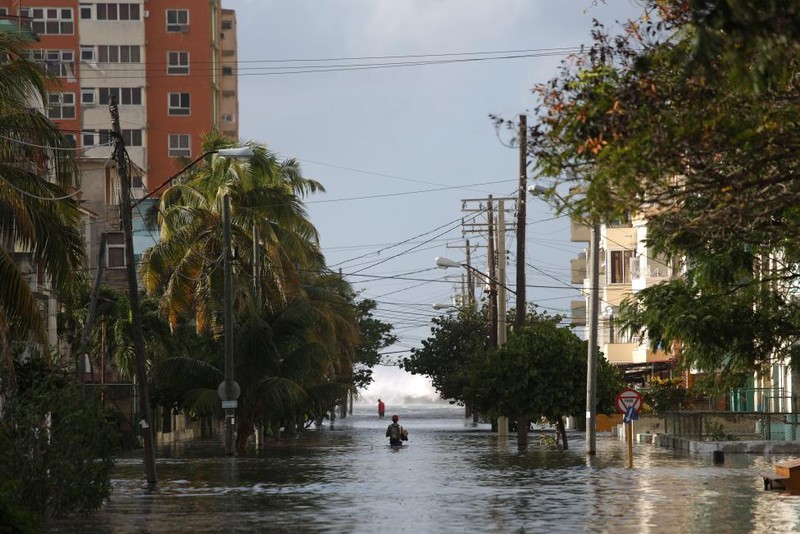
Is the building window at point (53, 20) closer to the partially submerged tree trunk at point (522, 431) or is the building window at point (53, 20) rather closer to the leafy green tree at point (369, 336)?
the leafy green tree at point (369, 336)

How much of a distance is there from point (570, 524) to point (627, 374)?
204 ft

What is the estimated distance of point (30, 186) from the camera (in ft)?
98.3

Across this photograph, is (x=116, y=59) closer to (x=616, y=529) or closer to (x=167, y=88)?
(x=167, y=88)

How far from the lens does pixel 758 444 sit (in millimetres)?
49625

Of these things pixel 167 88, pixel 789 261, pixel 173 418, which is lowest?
pixel 173 418

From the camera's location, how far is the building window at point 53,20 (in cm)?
11031

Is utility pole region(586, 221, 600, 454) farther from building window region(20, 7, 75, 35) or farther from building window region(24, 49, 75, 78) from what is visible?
building window region(20, 7, 75, 35)

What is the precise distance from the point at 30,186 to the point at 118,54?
Result: 3276 inches

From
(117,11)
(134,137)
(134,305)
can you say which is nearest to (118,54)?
(117,11)

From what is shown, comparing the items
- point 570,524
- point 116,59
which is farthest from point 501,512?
point 116,59

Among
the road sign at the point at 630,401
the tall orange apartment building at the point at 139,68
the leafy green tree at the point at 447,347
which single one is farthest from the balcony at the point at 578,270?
the road sign at the point at 630,401

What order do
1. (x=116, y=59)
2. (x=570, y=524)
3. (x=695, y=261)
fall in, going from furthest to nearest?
1. (x=116, y=59)
2. (x=695, y=261)
3. (x=570, y=524)

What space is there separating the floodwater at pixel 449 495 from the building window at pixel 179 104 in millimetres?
64288

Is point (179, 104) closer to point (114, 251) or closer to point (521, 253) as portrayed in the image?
point (114, 251)
